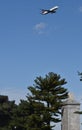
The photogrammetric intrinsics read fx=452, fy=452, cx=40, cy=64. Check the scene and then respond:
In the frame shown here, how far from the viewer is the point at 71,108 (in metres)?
55.7

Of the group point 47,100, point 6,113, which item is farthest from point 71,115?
point 6,113

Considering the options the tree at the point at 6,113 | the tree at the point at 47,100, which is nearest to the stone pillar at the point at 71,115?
the tree at the point at 47,100

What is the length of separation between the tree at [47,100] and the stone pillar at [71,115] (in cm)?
124

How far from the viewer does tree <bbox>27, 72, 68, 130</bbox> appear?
5309 centimetres

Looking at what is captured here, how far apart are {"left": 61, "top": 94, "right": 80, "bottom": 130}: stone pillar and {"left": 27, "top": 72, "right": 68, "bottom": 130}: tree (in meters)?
1.24

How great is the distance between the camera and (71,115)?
55.4m

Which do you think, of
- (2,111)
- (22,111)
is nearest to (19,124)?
(22,111)

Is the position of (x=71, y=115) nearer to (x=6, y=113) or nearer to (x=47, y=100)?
(x=47, y=100)

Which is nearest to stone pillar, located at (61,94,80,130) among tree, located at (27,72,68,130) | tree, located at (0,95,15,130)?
tree, located at (27,72,68,130)

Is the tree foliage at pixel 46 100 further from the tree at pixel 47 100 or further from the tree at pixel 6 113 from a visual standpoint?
the tree at pixel 6 113

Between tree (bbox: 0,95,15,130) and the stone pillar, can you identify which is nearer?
the stone pillar

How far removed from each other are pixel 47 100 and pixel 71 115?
13.4 feet

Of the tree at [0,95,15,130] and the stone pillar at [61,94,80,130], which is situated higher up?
the tree at [0,95,15,130]

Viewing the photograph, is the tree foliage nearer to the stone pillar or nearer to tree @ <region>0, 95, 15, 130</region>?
the stone pillar
